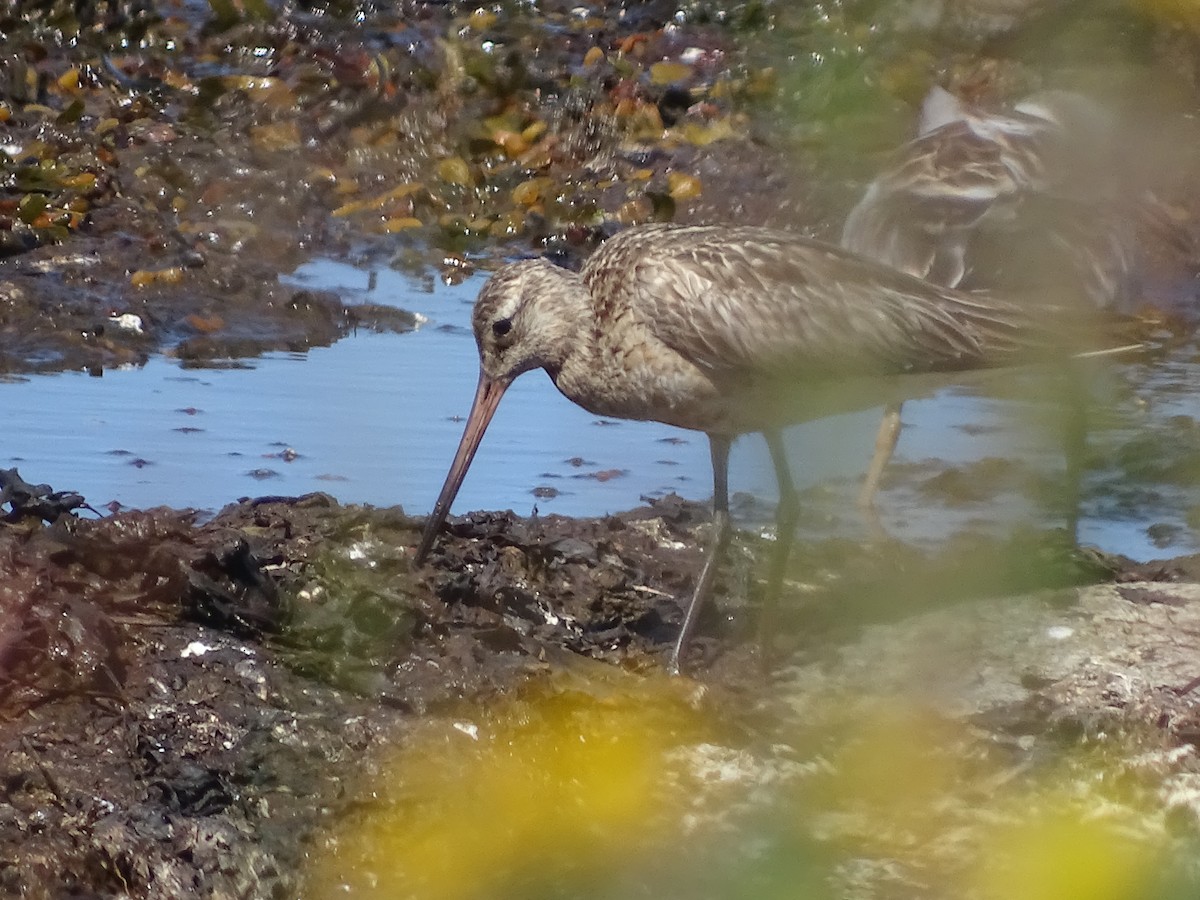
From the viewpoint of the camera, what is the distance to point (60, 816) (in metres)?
3.63

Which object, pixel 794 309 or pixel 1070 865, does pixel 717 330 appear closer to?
pixel 794 309

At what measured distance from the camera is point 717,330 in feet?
15.9

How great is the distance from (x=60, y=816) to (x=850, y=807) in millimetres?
2372

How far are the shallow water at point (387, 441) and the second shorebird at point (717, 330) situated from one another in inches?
9.0

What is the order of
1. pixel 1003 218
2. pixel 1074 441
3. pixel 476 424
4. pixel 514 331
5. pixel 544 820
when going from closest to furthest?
pixel 544 820, pixel 1074 441, pixel 514 331, pixel 476 424, pixel 1003 218

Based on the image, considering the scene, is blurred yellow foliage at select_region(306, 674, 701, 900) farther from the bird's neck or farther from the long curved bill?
the long curved bill

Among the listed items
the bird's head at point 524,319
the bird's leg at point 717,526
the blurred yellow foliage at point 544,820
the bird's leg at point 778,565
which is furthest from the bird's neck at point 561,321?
the blurred yellow foliage at point 544,820

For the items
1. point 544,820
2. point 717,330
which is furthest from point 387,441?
point 544,820

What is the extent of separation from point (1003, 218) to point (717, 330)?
3.64ft

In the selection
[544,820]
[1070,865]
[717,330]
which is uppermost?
[1070,865]

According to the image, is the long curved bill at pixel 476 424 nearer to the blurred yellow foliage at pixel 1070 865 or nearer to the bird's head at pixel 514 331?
the bird's head at pixel 514 331

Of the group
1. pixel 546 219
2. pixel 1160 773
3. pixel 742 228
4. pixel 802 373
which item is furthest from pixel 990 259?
pixel 546 219

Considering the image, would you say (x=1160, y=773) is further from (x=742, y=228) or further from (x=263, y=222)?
(x=263, y=222)

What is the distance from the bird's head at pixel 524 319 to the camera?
199 inches
